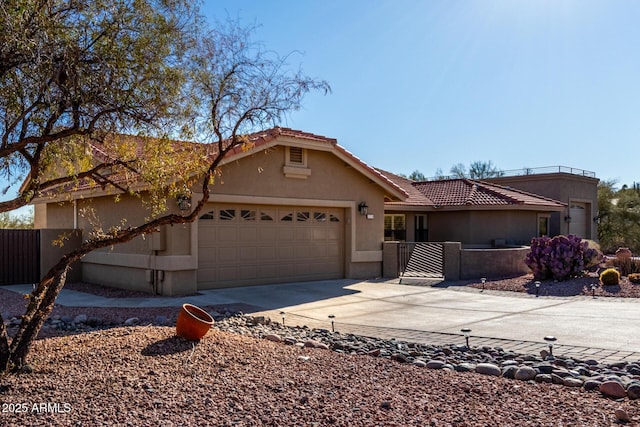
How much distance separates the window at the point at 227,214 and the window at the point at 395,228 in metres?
12.2

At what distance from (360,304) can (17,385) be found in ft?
27.4

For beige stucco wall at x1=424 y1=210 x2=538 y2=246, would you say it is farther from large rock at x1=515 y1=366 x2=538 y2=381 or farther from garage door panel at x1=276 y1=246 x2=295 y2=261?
large rock at x1=515 y1=366 x2=538 y2=381

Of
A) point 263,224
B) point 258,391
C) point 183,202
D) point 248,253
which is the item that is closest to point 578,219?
point 263,224

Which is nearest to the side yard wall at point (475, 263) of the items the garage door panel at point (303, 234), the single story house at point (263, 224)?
the single story house at point (263, 224)

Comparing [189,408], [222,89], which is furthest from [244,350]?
[222,89]

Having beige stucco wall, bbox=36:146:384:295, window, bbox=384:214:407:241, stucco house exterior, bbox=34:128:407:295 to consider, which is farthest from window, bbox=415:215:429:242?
beige stucco wall, bbox=36:146:384:295

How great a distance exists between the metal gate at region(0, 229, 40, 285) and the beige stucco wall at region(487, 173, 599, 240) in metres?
25.7

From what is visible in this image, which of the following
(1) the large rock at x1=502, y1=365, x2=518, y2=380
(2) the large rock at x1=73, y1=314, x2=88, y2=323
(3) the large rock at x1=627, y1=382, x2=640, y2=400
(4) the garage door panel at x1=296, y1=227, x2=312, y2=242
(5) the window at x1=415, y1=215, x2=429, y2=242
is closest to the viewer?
(3) the large rock at x1=627, y1=382, x2=640, y2=400

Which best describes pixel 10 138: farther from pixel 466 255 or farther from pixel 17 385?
pixel 466 255

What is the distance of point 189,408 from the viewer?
4.92 metres

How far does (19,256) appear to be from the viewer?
55.9ft

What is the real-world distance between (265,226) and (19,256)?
8.13 m

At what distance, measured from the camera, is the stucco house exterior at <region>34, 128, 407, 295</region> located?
13844 millimetres

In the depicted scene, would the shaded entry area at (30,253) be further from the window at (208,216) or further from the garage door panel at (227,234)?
the garage door panel at (227,234)
